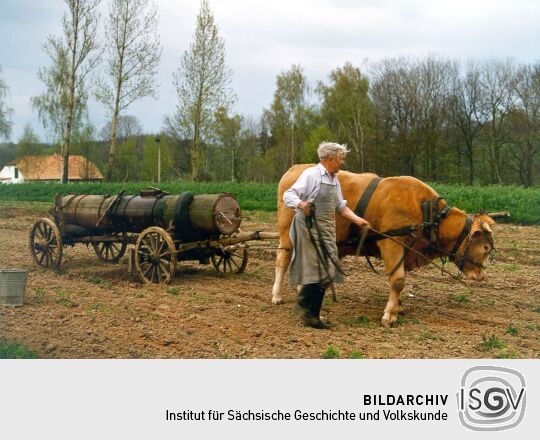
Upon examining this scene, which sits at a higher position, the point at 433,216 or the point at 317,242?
the point at 433,216

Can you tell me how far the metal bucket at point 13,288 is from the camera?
7.60 m

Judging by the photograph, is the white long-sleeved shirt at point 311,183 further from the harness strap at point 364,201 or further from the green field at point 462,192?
the green field at point 462,192

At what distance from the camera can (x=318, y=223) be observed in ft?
22.7

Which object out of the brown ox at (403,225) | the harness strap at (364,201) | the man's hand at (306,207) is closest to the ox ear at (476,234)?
the brown ox at (403,225)

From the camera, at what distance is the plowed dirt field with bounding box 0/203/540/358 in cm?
613

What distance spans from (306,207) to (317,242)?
20.6 inches

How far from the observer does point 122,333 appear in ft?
21.4

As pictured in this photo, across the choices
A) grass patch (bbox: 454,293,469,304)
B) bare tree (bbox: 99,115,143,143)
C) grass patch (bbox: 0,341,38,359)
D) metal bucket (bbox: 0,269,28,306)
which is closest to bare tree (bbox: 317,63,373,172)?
bare tree (bbox: 99,115,143,143)

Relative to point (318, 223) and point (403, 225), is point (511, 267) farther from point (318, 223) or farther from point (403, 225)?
point (318, 223)

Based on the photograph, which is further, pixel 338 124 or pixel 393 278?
pixel 338 124

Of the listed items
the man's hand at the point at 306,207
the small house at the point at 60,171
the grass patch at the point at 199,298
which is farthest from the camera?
the small house at the point at 60,171

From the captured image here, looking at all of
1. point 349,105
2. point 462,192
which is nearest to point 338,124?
point 349,105

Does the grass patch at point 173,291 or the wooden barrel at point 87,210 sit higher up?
the wooden barrel at point 87,210

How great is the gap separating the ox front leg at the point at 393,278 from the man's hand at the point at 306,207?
161 cm
